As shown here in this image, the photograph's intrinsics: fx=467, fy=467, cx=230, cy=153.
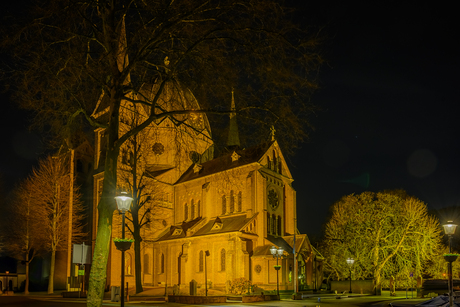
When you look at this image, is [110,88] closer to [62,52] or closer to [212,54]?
[62,52]

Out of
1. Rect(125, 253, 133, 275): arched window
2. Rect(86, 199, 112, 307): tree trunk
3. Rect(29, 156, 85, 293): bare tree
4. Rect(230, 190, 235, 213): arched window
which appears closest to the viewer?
Rect(86, 199, 112, 307): tree trunk

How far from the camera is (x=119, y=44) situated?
13852mm

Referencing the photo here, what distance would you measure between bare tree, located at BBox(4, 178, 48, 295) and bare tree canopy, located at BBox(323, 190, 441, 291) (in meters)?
29.9

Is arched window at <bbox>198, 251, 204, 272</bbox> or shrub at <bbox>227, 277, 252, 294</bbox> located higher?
arched window at <bbox>198, 251, 204, 272</bbox>

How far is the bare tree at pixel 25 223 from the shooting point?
151 feet

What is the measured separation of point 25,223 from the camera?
4734 centimetres

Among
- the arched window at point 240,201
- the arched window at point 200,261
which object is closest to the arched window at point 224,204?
the arched window at point 240,201

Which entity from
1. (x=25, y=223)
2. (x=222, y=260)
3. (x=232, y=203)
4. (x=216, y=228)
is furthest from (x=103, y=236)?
(x=232, y=203)

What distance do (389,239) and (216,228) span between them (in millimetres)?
17467

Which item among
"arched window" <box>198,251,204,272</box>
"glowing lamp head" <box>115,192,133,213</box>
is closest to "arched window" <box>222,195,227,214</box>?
"arched window" <box>198,251,204,272</box>

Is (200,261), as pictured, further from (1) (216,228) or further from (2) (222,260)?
(1) (216,228)

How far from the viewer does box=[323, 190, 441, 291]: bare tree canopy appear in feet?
132

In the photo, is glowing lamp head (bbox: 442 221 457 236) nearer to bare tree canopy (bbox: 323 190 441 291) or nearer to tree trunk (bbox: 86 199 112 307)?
tree trunk (bbox: 86 199 112 307)

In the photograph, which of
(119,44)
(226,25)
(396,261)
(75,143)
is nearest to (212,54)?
(226,25)
